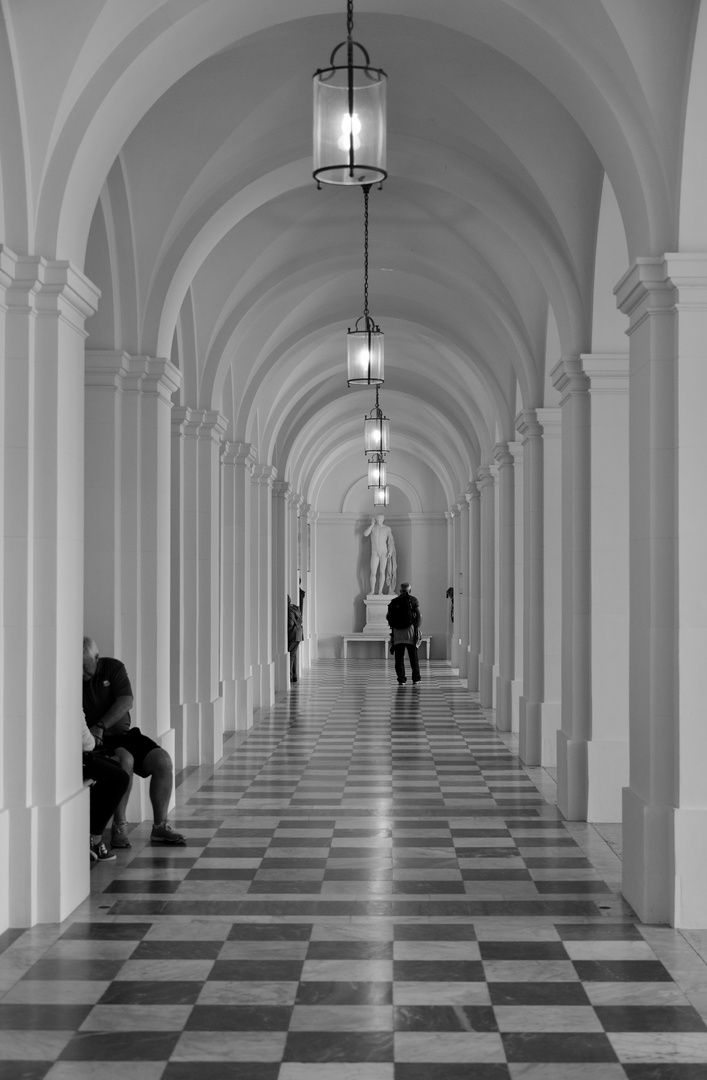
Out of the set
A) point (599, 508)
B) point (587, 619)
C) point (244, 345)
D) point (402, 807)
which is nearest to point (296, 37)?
point (599, 508)

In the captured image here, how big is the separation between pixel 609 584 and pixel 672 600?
9.23 ft

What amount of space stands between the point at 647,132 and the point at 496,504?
12.4 meters

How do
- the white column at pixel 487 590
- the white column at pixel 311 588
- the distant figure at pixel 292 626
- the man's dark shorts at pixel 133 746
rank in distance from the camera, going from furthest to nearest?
the white column at pixel 311 588 < the distant figure at pixel 292 626 < the white column at pixel 487 590 < the man's dark shorts at pixel 133 746

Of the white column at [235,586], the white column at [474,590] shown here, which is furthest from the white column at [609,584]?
the white column at [474,590]

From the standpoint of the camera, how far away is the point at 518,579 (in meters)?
15.6

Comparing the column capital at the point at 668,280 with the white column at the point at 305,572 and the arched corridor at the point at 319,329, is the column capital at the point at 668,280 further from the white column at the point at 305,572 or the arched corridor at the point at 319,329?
the white column at the point at 305,572

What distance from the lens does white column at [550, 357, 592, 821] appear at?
9484 mm

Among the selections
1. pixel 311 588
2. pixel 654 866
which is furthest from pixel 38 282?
pixel 311 588

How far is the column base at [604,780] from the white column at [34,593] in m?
4.32

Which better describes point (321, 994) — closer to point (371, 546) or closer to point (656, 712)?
point (656, 712)

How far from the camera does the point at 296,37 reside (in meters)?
8.77

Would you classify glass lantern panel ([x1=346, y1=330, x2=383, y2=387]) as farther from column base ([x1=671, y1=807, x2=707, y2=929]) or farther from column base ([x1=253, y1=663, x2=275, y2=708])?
column base ([x1=253, y1=663, x2=275, y2=708])

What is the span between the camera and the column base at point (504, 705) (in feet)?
51.3

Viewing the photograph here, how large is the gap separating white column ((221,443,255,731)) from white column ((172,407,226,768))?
2.56 m
